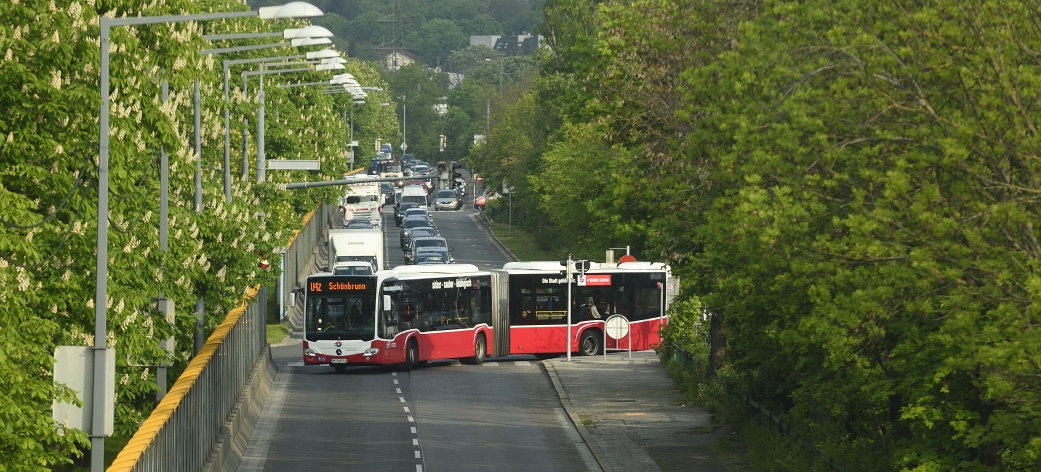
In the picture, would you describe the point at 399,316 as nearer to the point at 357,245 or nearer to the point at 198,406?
the point at 198,406

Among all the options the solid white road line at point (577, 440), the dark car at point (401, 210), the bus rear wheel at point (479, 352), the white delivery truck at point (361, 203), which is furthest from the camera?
the dark car at point (401, 210)

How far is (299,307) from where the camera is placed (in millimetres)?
60938

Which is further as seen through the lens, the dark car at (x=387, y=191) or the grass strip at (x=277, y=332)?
the dark car at (x=387, y=191)

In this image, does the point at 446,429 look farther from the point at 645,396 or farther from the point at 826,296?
the point at 826,296

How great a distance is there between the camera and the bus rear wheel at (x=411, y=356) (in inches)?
1661

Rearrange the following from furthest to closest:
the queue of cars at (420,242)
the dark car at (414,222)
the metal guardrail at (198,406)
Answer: the dark car at (414,222)
the queue of cars at (420,242)
the metal guardrail at (198,406)

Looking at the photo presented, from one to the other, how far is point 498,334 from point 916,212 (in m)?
30.2

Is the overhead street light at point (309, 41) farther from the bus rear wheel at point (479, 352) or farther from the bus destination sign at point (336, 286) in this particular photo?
the bus rear wheel at point (479, 352)

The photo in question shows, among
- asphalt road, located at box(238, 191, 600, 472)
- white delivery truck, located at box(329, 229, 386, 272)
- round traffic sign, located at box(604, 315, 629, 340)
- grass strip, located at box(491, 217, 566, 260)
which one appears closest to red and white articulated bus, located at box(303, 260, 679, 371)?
asphalt road, located at box(238, 191, 600, 472)

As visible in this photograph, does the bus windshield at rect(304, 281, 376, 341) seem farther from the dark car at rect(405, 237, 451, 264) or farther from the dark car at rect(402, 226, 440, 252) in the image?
the dark car at rect(402, 226, 440, 252)

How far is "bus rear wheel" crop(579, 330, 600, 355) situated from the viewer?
46.2 metres

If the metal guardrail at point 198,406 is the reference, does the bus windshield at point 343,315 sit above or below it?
above

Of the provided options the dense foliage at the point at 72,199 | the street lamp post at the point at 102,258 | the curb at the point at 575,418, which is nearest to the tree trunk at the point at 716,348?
the curb at the point at 575,418

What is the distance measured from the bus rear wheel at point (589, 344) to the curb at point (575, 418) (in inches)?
80.0
